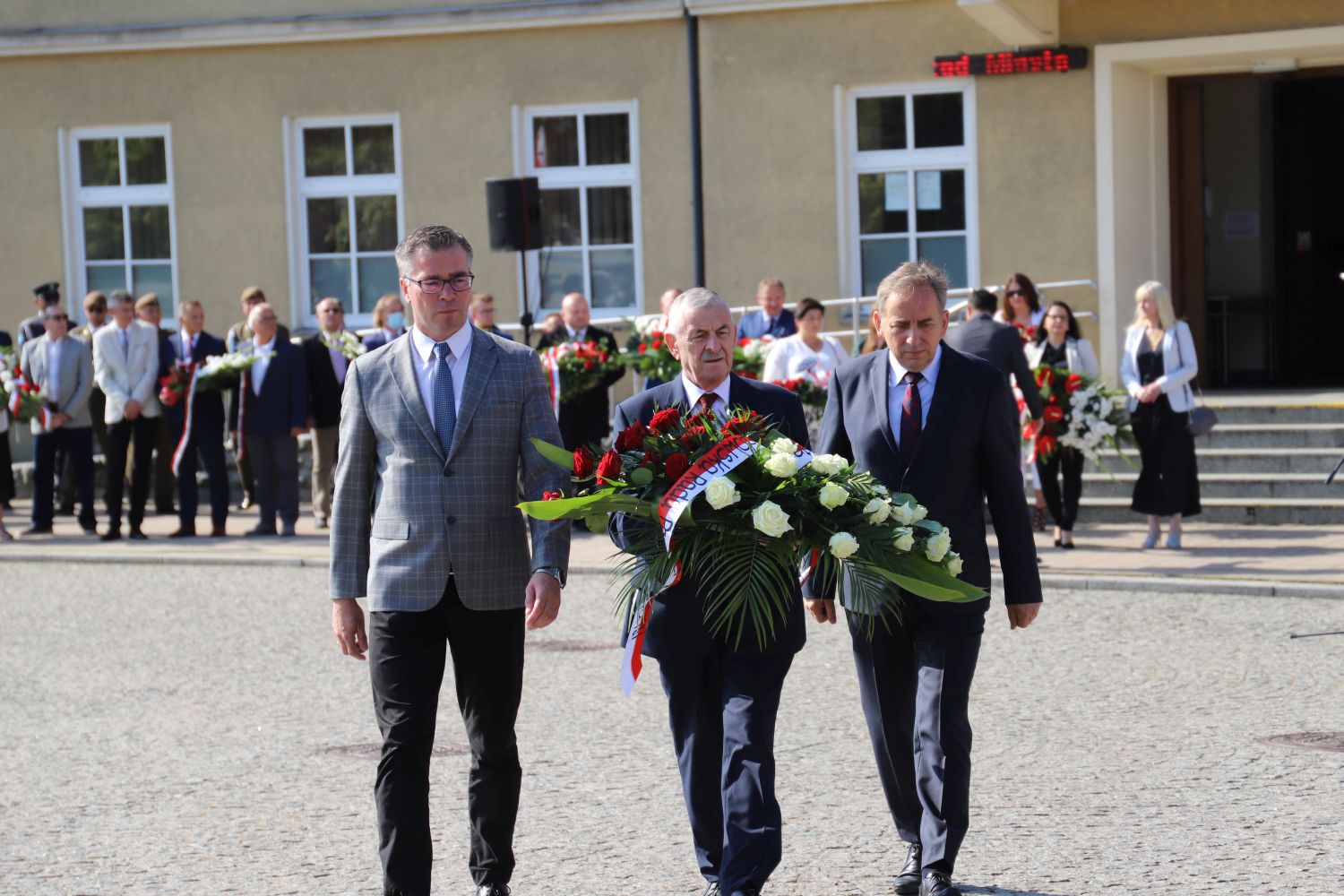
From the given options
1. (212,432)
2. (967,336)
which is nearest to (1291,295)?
(967,336)

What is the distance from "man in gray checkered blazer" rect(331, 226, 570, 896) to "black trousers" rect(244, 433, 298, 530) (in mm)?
11431

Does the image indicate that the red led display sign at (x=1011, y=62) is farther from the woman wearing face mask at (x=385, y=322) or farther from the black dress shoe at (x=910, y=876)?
the black dress shoe at (x=910, y=876)

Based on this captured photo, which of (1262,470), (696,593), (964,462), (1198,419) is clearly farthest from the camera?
(1262,470)

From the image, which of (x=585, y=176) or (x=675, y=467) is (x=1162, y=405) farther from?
(x=675, y=467)

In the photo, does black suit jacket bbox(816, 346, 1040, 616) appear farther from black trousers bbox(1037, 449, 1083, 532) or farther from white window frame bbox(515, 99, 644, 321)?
white window frame bbox(515, 99, 644, 321)

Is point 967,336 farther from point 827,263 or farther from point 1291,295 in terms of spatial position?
point 1291,295

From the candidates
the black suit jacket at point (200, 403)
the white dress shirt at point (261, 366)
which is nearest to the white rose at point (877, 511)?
the white dress shirt at point (261, 366)

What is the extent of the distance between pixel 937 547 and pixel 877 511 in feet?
0.71

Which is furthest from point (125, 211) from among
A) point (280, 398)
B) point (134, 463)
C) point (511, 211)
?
point (511, 211)

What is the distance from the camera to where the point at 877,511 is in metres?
5.25

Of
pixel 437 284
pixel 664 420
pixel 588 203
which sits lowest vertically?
pixel 664 420

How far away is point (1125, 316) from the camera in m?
19.1

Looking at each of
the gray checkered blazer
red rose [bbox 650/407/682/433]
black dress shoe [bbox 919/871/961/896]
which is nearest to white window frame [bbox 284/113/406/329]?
the gray checkered blazer

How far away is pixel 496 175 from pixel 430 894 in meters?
16.0
